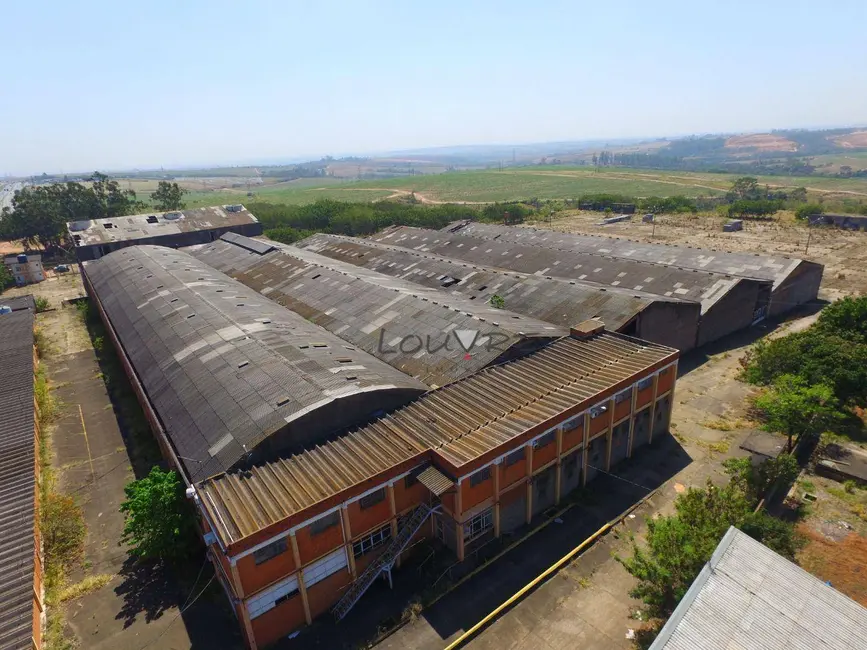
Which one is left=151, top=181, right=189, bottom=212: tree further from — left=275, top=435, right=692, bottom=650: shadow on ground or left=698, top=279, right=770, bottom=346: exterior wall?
left=275, top=435, right=692, bottom=650: shadow on ground

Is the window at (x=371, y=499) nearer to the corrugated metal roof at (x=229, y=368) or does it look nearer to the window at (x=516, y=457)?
the corrugated metal roof at (x=229, y=368)

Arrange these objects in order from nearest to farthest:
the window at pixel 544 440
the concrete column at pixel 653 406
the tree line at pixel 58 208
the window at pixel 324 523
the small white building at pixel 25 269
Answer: the window at pixel 324 523 < the window at pixel 544 440 < the concrete column at pixel 653 406 < the small white building at pixel 25 269 < the tree line at pixel 58 208

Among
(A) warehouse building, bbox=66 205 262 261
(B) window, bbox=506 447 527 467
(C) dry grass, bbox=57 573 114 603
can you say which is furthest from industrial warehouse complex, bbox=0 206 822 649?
(A) warehouse building, bbox=66 205 262 261

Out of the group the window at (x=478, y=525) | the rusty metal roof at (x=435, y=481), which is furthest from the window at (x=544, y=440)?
the rusty metal roof at (x=435, y=481)

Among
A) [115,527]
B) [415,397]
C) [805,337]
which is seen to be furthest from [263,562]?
[805,337]

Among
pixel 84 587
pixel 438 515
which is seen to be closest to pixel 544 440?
pixel 438 515

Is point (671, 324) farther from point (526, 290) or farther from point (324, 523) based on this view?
point (324, 523)
